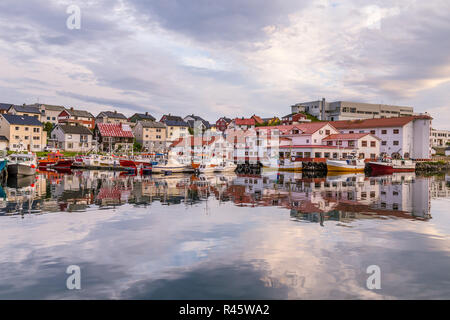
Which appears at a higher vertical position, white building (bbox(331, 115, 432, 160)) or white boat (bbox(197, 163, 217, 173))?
white building (bbox(331, 115, 432, 160))

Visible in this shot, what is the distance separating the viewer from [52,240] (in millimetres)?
12422

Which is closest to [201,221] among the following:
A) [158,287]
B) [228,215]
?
[228,215]

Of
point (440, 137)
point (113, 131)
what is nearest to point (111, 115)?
point (113, 131)

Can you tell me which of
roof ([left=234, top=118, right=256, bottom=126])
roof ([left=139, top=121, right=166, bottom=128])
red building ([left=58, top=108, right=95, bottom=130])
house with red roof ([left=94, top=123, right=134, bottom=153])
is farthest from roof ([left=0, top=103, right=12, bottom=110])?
roof ([left=234, top=118, right=256, bottom=126])

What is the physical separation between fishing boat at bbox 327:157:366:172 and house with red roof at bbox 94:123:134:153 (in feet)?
177

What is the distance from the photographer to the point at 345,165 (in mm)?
56156

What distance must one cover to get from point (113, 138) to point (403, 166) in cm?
6786

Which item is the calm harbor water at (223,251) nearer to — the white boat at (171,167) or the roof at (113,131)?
the white boat at (171,167)

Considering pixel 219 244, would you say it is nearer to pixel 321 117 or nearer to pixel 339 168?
pixel 339 168

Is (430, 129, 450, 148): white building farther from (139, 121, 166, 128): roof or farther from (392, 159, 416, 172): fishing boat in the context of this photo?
(139, 121, 166, 128): roof

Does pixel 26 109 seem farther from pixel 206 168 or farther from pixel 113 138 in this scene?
pixel 206 168

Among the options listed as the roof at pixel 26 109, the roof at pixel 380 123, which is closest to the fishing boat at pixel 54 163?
the roof at pixel 26 109

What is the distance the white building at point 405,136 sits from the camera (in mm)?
74375

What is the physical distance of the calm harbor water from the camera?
8.23m
